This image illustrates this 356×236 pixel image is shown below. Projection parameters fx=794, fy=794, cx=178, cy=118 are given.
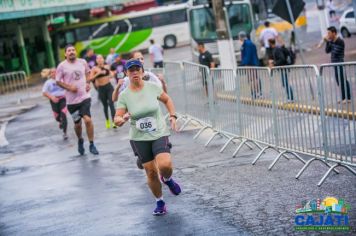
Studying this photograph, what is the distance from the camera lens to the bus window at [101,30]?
54.4 meters

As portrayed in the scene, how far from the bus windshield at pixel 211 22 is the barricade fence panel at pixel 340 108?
2006 centimetres

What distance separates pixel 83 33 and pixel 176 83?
38521 millimetres

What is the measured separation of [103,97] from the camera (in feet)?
60.0

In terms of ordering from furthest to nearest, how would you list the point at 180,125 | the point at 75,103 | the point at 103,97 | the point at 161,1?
the point at 161,1, the point at 103,97, the point at 180,125, the point at 75,103

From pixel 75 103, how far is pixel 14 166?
1.59 m

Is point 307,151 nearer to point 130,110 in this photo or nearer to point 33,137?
point 130,110

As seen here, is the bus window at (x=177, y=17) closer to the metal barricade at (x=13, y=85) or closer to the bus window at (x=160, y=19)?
the bus window at (x=160, y=19)

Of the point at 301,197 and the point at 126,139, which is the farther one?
the point at 126,139

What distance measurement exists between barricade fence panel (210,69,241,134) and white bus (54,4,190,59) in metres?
40.6

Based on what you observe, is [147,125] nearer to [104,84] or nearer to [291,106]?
[291,106]

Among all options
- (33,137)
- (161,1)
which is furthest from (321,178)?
(161,1)

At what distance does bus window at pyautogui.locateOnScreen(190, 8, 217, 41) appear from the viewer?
30.1 metres

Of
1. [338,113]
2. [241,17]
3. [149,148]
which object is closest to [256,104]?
[338,113]

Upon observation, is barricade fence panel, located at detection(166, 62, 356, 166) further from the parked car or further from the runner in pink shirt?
the parked car
